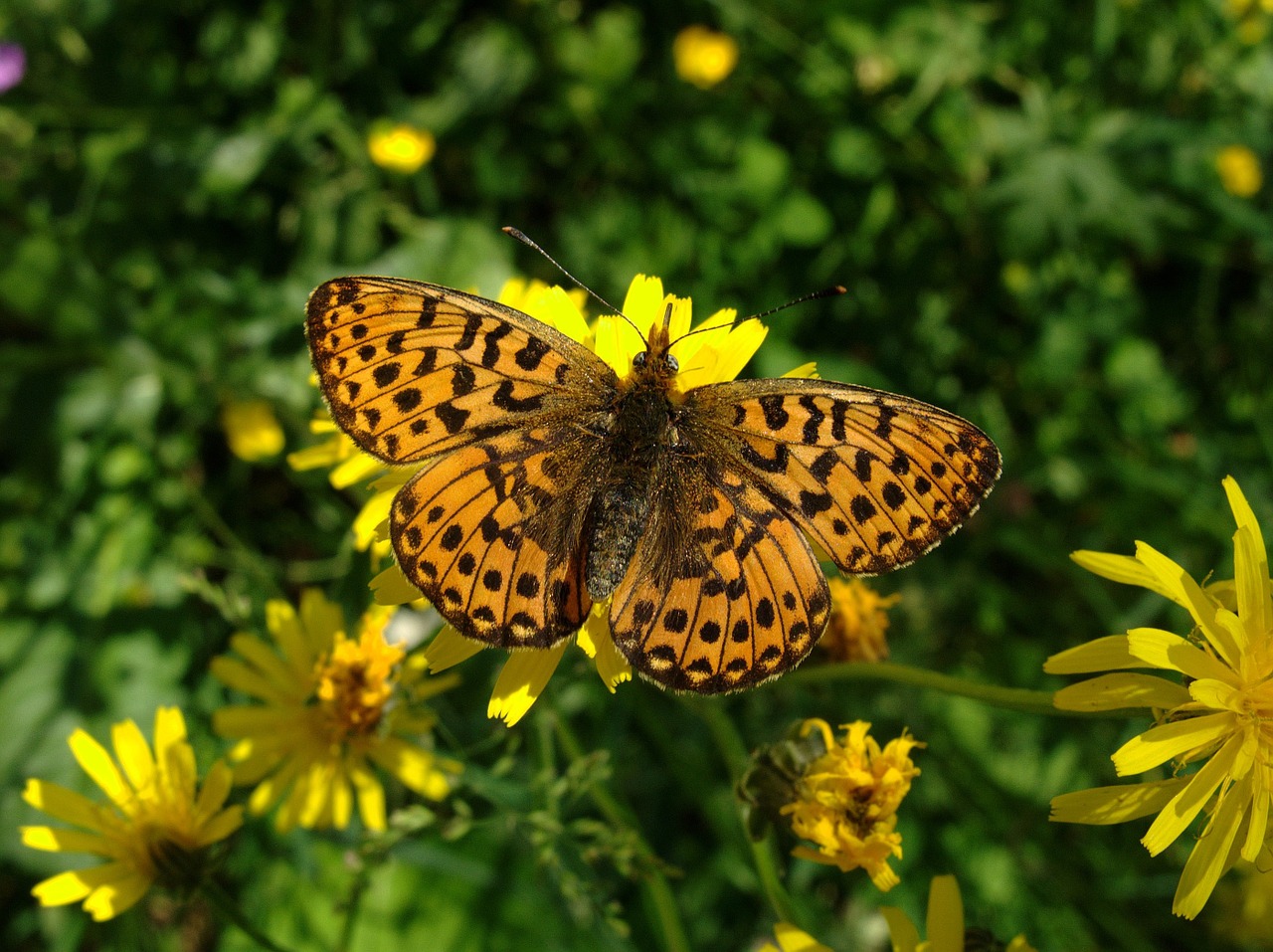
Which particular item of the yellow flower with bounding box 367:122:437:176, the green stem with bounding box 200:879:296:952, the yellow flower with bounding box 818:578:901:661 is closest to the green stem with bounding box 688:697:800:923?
the yellow flower with bounding box 818:578:901:661

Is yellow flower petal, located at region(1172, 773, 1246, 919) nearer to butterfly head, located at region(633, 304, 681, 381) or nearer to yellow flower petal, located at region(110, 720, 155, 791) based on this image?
butterfly head, located at region(633, 304, 681, 381)

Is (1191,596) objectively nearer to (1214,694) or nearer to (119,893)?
(1214,694)

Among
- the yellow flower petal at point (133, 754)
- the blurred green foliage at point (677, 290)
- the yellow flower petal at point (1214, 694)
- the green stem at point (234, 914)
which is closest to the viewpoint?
the yellow flower petal at point (1214, 694)

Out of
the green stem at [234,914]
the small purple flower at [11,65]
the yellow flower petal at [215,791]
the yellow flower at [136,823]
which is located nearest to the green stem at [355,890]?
→ the green stem at [234,914]

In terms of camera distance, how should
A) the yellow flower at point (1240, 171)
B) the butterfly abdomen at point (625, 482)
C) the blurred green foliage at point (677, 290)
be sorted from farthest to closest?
the yellow flower at point (1240, 171)
the blurred green foliage at point (677, 290)
the butterfly abdomen at point (625, 482)

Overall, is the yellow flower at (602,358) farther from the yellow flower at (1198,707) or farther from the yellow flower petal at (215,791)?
the yellow flower at (1198,707)
